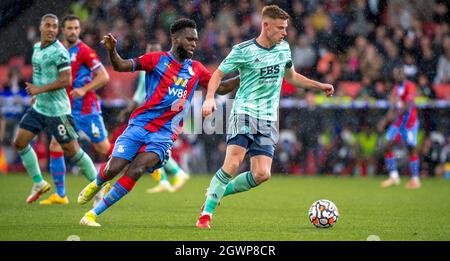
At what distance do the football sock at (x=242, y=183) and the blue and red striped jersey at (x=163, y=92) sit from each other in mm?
934

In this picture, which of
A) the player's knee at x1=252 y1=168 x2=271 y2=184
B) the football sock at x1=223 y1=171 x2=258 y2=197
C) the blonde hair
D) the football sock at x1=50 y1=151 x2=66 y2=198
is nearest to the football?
the player's knee at x1=252 y1=168 x2=271 y2=184

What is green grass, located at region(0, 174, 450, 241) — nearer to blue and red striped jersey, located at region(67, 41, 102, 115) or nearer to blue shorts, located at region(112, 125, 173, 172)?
blue shorts, located at region(112, 125, 173, 172)

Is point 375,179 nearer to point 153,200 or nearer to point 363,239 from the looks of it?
point 153,200

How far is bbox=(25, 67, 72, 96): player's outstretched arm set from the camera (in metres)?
11.2

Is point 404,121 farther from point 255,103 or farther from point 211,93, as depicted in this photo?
point 211,93

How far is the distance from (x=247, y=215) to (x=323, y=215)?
1.85 metres

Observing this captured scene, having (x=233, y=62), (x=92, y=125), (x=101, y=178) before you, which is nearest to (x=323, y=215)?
(x=233, y=62)

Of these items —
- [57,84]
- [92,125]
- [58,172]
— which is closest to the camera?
[57,84]

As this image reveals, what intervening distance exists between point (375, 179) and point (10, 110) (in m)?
9.28

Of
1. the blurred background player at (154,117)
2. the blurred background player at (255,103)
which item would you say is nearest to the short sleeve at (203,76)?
the blurred background player at (154,117)

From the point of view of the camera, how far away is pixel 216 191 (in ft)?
29.6

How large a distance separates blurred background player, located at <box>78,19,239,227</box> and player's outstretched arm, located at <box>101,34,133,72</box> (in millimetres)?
13

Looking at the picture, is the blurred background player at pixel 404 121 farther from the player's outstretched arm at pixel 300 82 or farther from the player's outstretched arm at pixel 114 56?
the player's outstretched arm at pixel 114 56

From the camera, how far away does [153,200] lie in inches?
516
